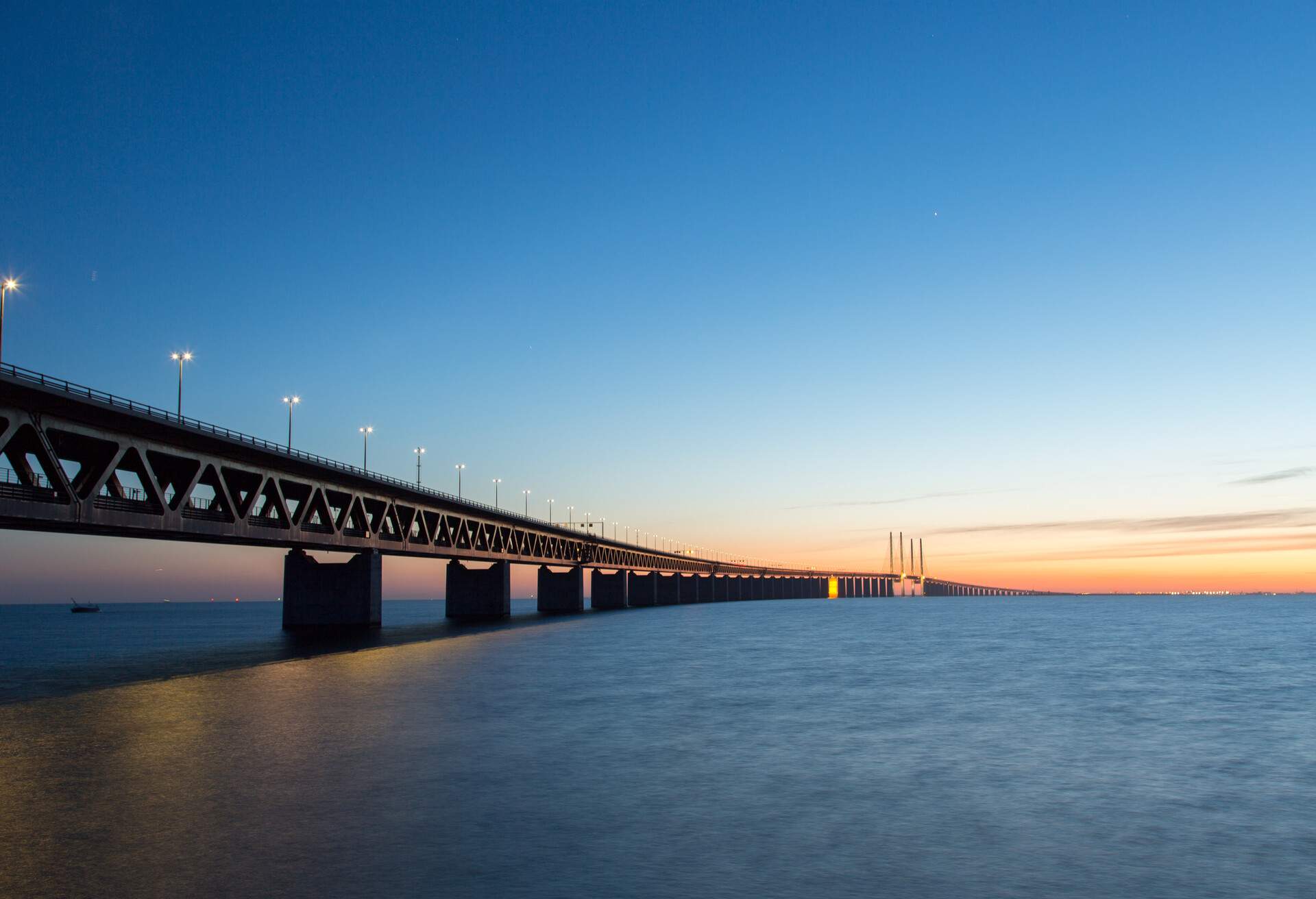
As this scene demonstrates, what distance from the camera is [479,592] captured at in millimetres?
122750

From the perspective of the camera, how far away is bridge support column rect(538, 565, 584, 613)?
157 metres

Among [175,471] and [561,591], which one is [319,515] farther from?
[561,591]

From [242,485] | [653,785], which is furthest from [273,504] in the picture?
[653,785]

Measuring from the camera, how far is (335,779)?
730 inches

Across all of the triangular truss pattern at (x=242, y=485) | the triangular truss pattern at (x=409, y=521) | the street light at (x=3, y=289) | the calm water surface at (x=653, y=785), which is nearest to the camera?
the calm water surface at (x=653, y=785)

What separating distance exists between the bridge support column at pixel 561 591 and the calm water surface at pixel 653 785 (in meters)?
113

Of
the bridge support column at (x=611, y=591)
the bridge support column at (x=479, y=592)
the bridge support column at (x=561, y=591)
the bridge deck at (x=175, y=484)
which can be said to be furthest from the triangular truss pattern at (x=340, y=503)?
the bridge support column at (x=611, y=591)

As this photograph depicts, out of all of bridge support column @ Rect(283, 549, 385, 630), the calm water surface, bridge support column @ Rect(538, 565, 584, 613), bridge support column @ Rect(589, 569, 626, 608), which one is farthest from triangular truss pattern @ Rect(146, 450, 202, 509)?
bridge support column @ Rect(589, 569, 626, 608)

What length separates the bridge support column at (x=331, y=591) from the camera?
8212 cm

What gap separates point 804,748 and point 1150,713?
15.9 metres

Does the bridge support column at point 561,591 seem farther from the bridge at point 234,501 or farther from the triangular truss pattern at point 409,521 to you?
the triangular truss pattern at point 409,521

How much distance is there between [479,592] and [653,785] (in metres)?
107

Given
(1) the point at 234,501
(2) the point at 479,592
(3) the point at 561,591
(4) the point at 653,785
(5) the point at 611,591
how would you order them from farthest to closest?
1. (5) the point at 611,591
2. (3) the point at 561,591
3. (2) the point at 479,592
4. (1) the point at 234,501
5. (4) the point at 653,785

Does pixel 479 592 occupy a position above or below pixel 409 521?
below
